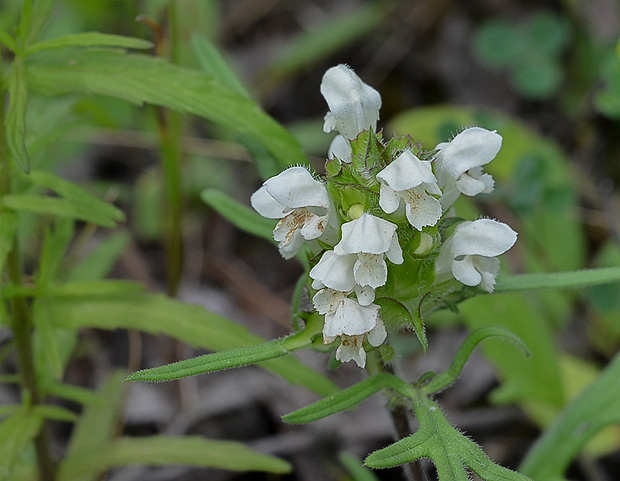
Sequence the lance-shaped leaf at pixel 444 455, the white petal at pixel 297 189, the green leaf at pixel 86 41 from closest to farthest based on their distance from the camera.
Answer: the lance-shaped leaf at pixel 444 455 → the white petal at pixel 297 189 → the green leaf at pixel 86 41

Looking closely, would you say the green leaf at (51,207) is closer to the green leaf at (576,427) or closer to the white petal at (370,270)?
the white petal at (370,270)

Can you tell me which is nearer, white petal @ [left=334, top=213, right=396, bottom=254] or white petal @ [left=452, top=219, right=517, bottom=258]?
white petal @ [left=334, top=213, right=396, bottom=254]

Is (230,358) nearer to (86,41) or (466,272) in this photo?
(466,272)

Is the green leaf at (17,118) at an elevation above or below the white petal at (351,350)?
above

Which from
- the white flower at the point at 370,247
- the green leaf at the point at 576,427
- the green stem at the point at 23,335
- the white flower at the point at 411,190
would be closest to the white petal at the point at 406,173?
the white flower at the point at 411,190

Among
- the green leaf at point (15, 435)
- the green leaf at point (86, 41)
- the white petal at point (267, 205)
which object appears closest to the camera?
the white petal at point (267, 205)

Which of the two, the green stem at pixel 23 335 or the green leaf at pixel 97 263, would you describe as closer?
the green stem at pixel 23 335

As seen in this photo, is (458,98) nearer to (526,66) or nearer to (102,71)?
(526,66)

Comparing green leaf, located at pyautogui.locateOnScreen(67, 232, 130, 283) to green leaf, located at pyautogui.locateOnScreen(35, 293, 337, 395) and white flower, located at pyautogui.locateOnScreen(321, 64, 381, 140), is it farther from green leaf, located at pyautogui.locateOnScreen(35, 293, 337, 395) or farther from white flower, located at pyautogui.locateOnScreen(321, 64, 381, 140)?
white flower, located at pyautogui.locateOnScreen(321, 64, 381, 140)

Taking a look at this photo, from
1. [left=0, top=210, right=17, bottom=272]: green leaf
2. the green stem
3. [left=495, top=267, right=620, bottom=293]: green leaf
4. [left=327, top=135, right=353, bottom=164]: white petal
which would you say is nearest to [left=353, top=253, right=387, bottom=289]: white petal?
[left=327, top=135, right=353, bottom=164]: white petal
